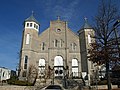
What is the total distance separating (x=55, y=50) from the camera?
128 ft

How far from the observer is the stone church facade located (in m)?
36.4

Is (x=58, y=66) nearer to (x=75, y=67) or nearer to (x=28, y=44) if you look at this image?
(x=75, y=67)

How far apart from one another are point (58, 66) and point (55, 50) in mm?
4164

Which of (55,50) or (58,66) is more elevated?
(55,50)

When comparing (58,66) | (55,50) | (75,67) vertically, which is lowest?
(75,67)

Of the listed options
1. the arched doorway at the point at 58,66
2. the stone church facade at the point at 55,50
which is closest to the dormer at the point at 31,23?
the stone church facade at the point at 55,50

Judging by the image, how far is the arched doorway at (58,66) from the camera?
3800cm

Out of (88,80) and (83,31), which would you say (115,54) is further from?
(83,31)

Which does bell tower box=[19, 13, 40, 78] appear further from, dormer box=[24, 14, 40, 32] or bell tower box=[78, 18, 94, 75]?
bell tower box=[78, 18, 94, 75]

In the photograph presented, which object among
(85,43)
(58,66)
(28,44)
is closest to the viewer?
(28,44)

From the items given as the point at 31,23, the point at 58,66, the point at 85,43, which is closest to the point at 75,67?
the point at 58,66

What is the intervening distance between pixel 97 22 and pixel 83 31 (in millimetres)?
17845

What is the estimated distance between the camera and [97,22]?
72.1 ft

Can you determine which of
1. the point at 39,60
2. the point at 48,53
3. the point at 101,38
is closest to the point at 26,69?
the point at 39,60
